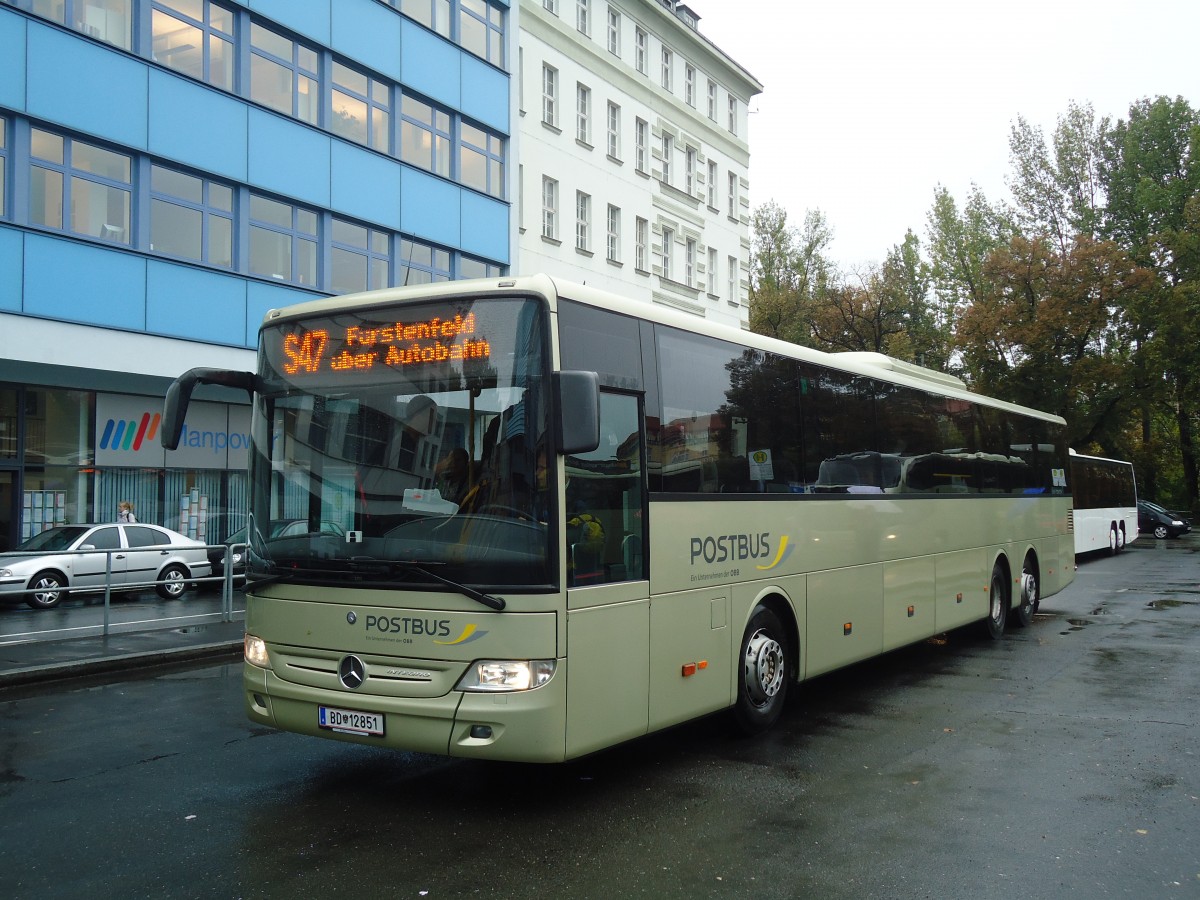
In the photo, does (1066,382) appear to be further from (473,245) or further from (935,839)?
(935,839)

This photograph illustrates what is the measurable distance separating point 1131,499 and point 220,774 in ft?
126

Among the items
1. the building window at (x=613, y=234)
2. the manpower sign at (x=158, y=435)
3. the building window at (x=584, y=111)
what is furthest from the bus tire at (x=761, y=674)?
the building window at (x=584, y=111)

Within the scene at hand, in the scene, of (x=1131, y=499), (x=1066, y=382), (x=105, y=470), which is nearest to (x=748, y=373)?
(x=105, y=470)

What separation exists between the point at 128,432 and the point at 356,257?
254 inches

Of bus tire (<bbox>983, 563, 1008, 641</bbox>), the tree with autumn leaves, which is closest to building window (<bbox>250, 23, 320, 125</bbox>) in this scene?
bus tire (<bbox>983, 563, 1008, 641</bbox>)

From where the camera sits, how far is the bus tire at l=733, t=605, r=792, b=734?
8016 millimetres

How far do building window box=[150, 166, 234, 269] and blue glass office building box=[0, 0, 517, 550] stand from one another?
0.04m

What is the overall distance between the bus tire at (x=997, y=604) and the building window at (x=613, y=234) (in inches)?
877

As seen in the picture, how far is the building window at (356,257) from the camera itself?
79.9ft

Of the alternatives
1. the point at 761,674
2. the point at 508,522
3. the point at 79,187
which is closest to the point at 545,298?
the point at 508,522

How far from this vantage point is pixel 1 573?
17.8 meters

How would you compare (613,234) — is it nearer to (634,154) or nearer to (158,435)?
(634,154)

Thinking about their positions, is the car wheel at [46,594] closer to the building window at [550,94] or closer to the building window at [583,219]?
the building window at [583,219]

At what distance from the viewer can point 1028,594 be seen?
15273 millimetres
